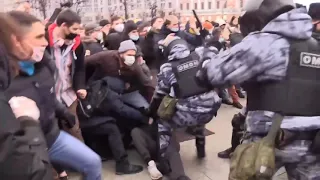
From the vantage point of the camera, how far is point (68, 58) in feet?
13.6

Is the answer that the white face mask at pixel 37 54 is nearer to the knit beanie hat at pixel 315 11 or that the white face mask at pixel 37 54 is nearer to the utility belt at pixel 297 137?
the utility belt at pixel 297 137

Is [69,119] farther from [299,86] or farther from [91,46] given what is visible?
[91,46]

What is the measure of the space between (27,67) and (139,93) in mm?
2453

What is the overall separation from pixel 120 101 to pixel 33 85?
2077 millimetres

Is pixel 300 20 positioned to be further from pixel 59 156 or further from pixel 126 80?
pixel 126 80

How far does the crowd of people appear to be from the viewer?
6.91 feet

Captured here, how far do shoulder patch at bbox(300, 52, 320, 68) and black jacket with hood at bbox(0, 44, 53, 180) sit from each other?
1.56 meters

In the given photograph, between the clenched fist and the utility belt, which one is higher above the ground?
the clenched fist

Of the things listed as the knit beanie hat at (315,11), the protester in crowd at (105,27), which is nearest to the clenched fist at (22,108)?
the knit beanie hat at (315,11)

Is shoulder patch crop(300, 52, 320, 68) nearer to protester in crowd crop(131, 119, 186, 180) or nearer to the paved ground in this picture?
the paved ground

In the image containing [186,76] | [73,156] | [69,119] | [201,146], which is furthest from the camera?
[201,146]

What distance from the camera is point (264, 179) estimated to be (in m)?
2.40

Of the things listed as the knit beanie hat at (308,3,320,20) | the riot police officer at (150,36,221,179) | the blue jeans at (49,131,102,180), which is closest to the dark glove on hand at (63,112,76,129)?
the blue jeans at (49,131,102,180)

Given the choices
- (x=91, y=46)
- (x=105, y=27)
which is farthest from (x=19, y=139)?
(x=105, y=27)
